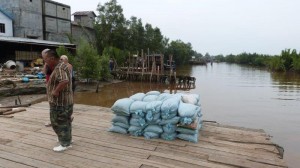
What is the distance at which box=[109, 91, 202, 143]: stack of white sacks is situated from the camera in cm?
460

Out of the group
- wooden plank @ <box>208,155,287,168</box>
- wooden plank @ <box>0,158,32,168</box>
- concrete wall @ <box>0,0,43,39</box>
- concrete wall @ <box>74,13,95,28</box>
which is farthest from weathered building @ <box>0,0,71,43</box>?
wooden plank @ <box>208,155,287,168</box>

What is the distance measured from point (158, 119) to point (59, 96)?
179 centimetres

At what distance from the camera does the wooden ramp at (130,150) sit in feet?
12.5

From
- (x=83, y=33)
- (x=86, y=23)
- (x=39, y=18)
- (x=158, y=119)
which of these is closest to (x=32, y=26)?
(x=39, y=18)

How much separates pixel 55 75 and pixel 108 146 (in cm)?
150

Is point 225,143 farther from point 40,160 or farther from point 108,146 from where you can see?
point 40,160

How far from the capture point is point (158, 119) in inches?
186

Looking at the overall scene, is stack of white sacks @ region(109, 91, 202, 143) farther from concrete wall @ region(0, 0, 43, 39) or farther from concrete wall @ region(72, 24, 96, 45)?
concrete wall @ region(72, 24, 96, 45)

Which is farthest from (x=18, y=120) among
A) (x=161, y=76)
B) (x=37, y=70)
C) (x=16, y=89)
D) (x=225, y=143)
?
(x=161, y=76)

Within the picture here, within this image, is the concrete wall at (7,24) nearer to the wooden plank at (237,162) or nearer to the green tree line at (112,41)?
the green tree line at (112,41)

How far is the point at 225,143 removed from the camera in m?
4.66

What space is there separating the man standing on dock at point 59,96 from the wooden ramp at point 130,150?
35 centimetres

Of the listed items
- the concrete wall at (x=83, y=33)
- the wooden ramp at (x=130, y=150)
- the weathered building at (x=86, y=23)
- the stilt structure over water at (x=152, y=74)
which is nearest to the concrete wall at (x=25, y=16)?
the concrete wall at (x=83, y=33)

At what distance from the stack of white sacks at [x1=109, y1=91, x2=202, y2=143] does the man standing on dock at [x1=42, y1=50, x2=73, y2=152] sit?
3.60ft
